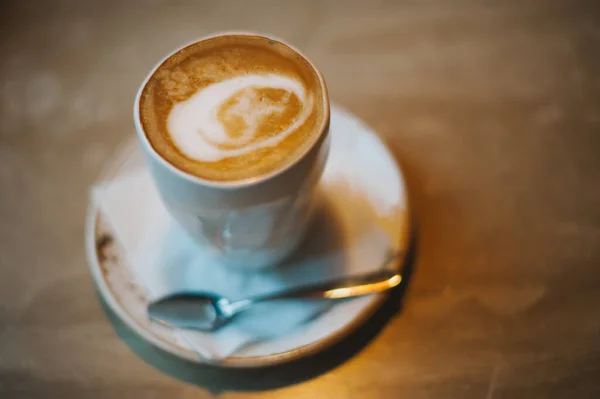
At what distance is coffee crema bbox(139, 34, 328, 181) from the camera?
19.6 inches

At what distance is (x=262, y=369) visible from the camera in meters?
0.60

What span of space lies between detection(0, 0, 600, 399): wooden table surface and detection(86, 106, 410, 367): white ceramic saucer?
60 mm

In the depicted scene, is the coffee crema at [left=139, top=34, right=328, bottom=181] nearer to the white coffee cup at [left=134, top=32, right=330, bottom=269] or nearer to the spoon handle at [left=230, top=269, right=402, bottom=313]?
the white coffee cup at [left=134, top=32, right=330, bottom=269]

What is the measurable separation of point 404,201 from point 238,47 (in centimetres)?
30

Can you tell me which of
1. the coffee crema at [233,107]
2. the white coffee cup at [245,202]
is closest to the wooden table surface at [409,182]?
the white coffee cup at [245,202]

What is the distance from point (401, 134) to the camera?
0.83m

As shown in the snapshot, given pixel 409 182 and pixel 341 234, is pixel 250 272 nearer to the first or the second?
pixel 341 234

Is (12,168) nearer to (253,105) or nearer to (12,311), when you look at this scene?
(12,311)

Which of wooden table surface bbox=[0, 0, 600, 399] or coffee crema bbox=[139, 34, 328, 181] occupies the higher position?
coffee crema bbox=[139, 34, 328, 181]

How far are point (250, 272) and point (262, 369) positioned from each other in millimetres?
125

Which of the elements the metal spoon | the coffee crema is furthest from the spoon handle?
the coffee crema

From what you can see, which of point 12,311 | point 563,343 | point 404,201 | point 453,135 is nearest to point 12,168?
point 12,311

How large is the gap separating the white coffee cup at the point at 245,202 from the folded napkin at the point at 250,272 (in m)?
0.05

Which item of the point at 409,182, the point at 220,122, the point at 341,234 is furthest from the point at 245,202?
the point at 409,182
